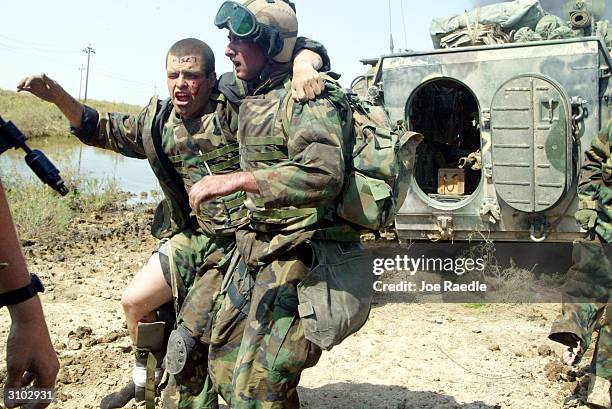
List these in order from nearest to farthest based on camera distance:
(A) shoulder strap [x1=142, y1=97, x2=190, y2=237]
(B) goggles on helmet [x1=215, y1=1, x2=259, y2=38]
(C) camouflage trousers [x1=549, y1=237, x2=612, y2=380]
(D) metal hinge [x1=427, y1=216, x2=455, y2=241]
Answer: (B) goggles on helmet [x1=215, y1=1, x2=259, y2=38] → (A) shoulder strap [x1=142, y1=97, x2=190, y2=237] → (C) camouflage trousers [x1=549, y1=237, x2=612, y2=380] → (D) metal hinge [x1=427, y1=216, x2=455, y2=241]

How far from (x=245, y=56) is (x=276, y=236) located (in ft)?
2.60

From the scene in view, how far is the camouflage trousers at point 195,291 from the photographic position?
342 centimetres

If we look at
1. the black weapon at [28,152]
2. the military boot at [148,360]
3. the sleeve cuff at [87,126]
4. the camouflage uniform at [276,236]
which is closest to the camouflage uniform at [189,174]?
the sleeve cuff at [87,126]

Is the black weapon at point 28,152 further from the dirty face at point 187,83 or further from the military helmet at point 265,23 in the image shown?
the dirty face at point 187,83

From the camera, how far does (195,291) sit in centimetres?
348

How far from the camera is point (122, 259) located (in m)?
7.98

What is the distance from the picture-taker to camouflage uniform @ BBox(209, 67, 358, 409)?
2.65m

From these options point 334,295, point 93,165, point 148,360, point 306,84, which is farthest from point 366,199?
point 93,165

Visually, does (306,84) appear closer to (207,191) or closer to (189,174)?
(207,191)

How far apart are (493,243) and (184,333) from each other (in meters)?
4.92

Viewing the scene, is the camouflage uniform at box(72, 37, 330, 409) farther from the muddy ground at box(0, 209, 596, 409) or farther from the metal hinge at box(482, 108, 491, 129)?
the metal hinge at box(482, 108, 491, 129)

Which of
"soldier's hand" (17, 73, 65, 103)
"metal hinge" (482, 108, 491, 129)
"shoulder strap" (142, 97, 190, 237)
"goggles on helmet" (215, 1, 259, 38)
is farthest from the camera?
"metal hinge" (482, 108, 491, 129)

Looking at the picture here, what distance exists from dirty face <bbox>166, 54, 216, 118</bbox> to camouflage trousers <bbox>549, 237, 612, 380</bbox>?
2.49 metres

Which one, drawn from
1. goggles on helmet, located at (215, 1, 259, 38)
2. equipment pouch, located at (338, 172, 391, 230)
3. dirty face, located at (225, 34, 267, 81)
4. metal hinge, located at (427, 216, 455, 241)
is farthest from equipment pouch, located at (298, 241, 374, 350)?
metal hinge, located at (427, 216, 455, 241)
